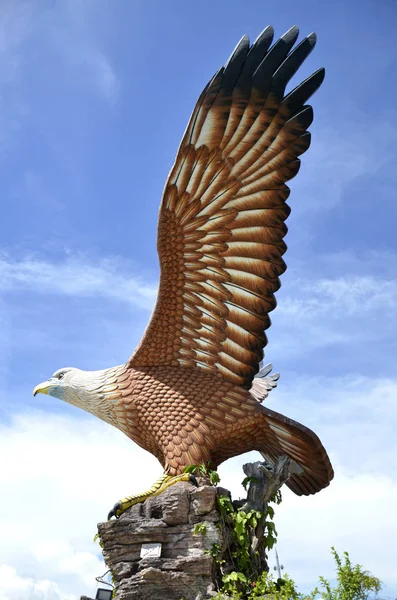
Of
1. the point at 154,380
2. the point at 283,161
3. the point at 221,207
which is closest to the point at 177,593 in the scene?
the point at 154,380

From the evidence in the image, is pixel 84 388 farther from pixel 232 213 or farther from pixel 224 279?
pixel 232 213

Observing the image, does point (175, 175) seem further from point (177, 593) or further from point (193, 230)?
point (177, 593)

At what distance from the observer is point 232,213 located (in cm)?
768

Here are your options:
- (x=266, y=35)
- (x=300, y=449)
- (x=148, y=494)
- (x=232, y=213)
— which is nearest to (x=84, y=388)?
(x=148, y=494)

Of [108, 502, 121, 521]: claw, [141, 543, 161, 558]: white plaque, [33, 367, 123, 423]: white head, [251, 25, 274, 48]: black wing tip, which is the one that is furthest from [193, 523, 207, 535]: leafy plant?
[251, 25, 274, 48]: black wing tip

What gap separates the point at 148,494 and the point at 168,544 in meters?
0.60

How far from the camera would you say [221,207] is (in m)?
7.70

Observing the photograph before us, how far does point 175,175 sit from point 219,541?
13.2 feet

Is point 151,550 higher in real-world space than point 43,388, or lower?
lower

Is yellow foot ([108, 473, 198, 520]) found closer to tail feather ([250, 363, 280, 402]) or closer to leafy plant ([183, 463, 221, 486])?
leafy plant ([183, 463, 221, 486])

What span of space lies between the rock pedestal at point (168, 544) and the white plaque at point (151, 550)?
0.11ft

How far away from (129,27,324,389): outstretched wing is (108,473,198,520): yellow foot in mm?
1309

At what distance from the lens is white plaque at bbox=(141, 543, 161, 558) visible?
683 centimetres

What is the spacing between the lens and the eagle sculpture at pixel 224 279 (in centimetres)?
732
